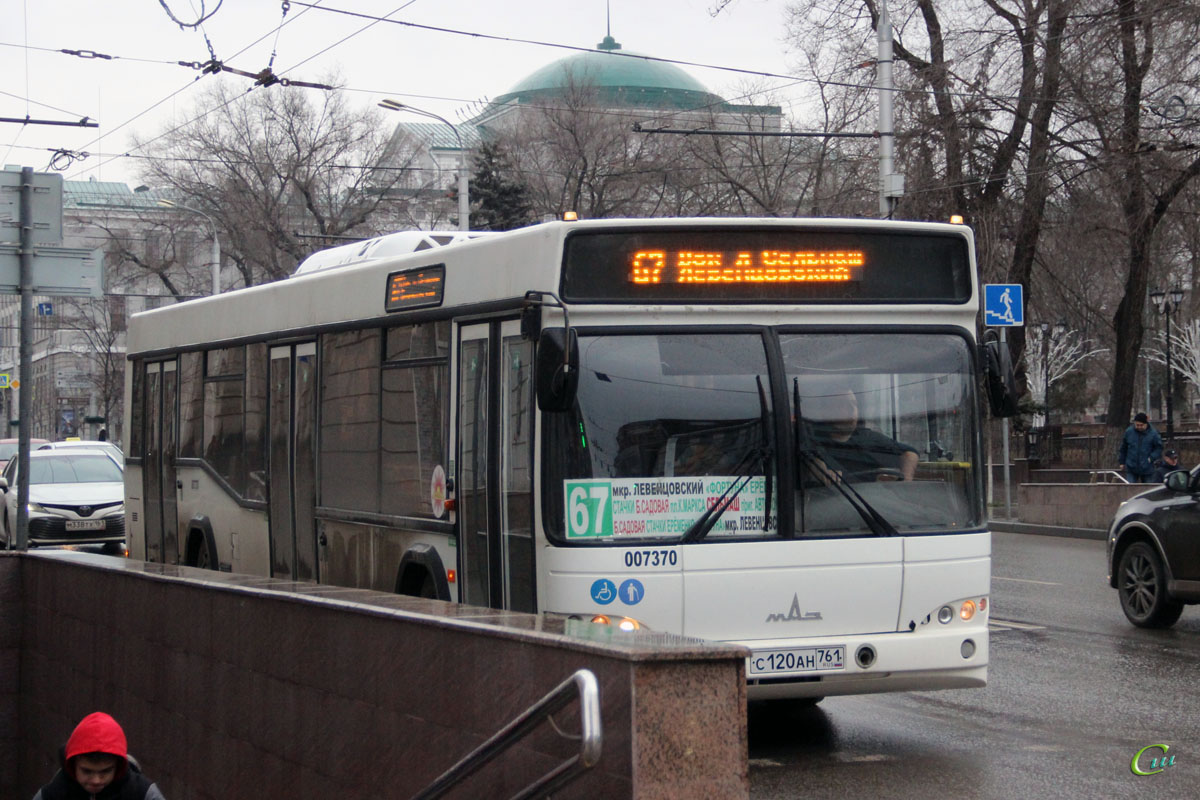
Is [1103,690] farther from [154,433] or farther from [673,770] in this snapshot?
[154,433]

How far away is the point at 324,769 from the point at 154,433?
845 centimetres

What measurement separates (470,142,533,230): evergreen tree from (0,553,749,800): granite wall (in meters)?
38.9

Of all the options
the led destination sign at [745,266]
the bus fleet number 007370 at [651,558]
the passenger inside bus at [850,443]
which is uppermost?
the led destination sign at [745,266]

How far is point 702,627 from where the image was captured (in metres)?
7.30

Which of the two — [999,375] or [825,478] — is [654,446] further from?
[999,375]

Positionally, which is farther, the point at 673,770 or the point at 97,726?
the point at 97,726

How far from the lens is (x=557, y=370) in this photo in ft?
23.0

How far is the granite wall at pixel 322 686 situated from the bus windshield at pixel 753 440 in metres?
1.37

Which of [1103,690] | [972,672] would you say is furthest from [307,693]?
[1103,690]

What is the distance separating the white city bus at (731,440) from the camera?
731 centimetres

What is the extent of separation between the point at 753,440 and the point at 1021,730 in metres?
2.31

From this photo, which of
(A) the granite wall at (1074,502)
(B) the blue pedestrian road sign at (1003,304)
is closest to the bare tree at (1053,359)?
(A) the granite wall at (1074,502)

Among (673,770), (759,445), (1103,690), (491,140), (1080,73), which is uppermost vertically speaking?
(491,140)

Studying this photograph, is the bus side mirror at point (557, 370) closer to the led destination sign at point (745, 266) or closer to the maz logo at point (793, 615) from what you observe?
the led destination sign at point (745, 266)
